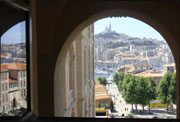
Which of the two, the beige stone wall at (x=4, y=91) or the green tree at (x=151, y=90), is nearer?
the beige stone wall at (x=4, y=91)

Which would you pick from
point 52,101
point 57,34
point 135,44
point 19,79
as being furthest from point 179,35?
point 135,44

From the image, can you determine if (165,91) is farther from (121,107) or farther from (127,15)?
(127,15)

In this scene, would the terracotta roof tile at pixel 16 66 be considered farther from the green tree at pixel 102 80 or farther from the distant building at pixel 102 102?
the green tree at pixel 102 80

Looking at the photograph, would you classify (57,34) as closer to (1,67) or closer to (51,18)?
(51,18)

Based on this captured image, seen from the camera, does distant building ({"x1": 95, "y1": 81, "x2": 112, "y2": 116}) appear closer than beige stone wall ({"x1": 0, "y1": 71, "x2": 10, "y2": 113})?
No

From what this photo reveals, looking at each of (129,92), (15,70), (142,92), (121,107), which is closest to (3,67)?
(15,70)

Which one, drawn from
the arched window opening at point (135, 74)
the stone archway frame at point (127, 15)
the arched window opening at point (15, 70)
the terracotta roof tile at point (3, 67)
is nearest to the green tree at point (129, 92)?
the arched window opening at point (135, 74)

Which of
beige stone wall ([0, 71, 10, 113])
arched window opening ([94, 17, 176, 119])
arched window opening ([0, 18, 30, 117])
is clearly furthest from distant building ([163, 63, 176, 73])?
beige stone wall ([0, 71, 10, 113])

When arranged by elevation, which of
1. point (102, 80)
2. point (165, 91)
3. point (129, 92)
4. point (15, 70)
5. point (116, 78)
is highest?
point (15, 70)

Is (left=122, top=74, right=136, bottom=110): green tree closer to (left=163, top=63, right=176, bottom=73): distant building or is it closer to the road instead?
the road

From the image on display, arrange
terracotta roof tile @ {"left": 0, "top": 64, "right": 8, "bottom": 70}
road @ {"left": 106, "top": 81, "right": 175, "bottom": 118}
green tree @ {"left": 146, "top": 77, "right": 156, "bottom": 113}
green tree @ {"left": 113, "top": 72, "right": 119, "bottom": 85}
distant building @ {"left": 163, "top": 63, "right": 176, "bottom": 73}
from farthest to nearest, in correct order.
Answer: green tree @ {"left": 113, "top": 72, "right": 119, "bottom": 85} → distant building @ {"left": 163, "top": 63, "right": 176, "bottom": 73} → road @ {"left": 106, "top": 81, "right": 175, "bottom": 118} → green tree @ {"left": 146, "top": 77, "right": 156, "bottom": 113} → terracotta roof tile @ {"left": 0, "top": 64, "right": 8, "bottom": 70}

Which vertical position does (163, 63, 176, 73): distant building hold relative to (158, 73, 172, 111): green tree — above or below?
above

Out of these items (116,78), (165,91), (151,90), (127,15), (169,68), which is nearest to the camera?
(127,15)

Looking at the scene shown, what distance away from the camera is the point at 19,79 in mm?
4055
